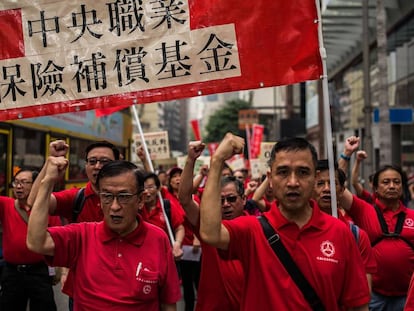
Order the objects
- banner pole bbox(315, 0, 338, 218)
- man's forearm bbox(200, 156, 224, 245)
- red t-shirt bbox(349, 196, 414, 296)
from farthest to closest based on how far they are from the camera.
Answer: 1. red t-shirt bbox(349, 196, 414, 296)
2. banner pole bbox(315, 0, 338, 218)
3. man's forearm bbox(200, 156, 224, 245)

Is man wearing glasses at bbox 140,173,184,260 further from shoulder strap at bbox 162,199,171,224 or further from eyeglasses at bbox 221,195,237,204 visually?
eyeglasses at bbox 221,195,237,204

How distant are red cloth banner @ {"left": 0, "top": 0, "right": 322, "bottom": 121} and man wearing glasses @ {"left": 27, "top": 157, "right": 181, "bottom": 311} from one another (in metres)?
1.07

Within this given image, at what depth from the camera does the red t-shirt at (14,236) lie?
5.42 m

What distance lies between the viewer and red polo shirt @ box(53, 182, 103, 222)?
14.2ft

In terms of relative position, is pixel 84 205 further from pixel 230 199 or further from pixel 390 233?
pixel 390 233

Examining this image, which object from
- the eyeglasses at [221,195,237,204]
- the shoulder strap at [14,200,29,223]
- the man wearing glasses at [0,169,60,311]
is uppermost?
the eyeglasses at [221,195,237,204]

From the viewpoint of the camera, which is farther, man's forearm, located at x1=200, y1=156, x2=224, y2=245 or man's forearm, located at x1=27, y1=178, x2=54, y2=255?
man's forearm, located at x1=27, y1=178, x2=54, y2=255

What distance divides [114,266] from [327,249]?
1087mm

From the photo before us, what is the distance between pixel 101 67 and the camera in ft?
13.6

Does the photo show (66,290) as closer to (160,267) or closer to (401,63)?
(160,267)

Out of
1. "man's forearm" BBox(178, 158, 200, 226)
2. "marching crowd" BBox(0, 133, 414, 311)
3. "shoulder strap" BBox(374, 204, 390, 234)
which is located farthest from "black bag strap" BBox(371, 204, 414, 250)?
"man's forearm" BBox(178, 158, 200, 226)

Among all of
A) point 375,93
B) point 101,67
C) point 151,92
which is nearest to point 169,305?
point 151,92

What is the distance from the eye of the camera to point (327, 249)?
9.01ft

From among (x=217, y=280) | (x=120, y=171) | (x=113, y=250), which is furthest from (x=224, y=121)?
(x=113, y=250)
